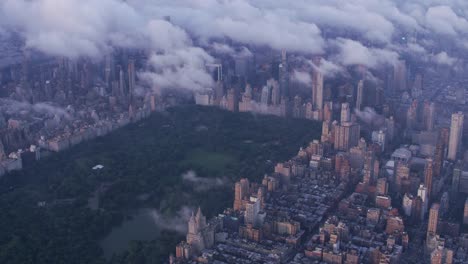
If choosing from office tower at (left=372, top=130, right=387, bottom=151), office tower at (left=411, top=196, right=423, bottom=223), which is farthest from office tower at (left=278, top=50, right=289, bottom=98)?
office tower at (left=411, top=196, right=423, bottom=223)

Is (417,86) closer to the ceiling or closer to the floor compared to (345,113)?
closer to the ceiling

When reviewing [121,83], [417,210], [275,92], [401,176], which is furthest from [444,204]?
[121,83]

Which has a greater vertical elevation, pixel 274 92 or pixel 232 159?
pixel 274 92

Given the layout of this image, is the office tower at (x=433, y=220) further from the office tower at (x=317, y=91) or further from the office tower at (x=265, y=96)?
A: the office tower at (x=265, y=96)

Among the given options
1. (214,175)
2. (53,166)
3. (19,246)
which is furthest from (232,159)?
(19,246)

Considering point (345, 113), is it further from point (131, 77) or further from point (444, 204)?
point (131, 77)

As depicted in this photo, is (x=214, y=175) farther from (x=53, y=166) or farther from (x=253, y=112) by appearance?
(x=253, y=112)
